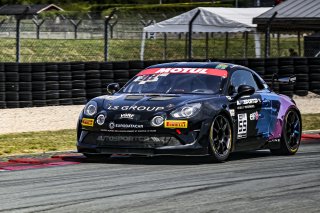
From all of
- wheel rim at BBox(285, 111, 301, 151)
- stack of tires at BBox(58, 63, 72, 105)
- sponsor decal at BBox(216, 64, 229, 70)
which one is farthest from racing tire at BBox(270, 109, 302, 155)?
stack of tires at BBox(58, 63, 72, 105)

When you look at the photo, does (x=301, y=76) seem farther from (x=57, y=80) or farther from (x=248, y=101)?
(x=248, y=101)

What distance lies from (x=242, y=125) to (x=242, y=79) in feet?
3.03

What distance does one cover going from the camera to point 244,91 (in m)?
12.3

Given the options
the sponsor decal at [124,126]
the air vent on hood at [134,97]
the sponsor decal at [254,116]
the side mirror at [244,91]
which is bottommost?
the sponsor decal at [124,126]

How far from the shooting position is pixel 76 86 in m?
20.9

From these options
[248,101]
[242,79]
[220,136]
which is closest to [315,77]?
[242,79]

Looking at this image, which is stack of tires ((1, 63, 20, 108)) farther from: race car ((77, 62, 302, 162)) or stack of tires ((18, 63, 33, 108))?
race car ((77, 62, 302, 162))

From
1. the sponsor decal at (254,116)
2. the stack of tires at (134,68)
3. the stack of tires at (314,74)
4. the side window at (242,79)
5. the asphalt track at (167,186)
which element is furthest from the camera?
the stack of tires at (314,74)

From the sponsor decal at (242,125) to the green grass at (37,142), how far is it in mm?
2877

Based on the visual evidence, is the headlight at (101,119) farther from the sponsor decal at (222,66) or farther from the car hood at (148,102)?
the sponsor decal at (222,66)

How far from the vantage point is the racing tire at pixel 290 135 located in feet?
43.4

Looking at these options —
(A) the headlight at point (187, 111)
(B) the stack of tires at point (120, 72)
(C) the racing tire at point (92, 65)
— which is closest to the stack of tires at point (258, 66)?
(B) the stack of tires at point (120, 72)

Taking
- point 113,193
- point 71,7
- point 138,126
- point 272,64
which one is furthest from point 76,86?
point 71,7

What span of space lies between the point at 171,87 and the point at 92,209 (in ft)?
15.5
